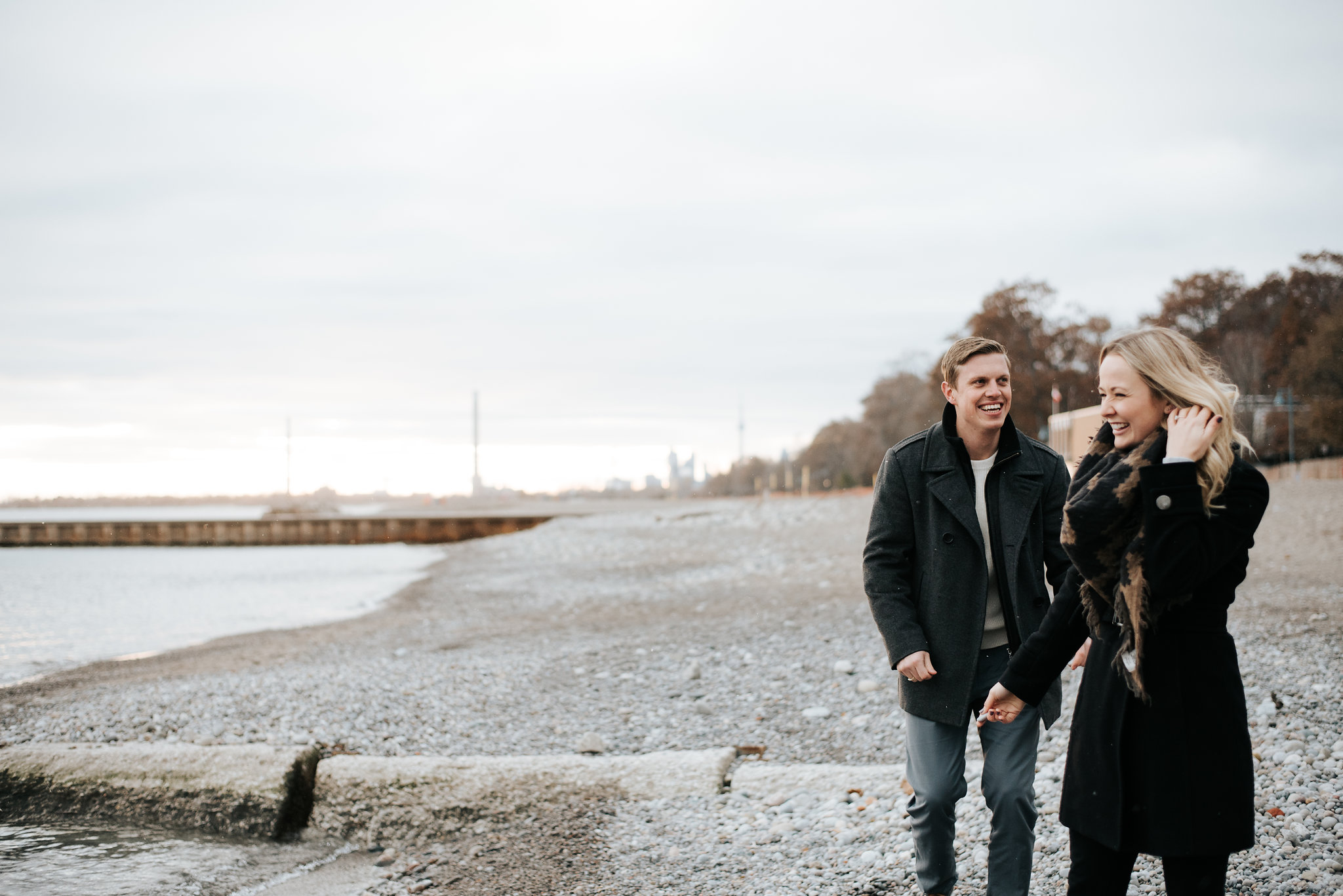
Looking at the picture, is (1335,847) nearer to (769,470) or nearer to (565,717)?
(565,717)

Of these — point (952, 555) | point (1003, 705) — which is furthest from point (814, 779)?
point (1003, 705)

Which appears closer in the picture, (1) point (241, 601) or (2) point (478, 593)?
(2) point (478, 593)

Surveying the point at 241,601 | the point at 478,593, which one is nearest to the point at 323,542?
the point at 241,601

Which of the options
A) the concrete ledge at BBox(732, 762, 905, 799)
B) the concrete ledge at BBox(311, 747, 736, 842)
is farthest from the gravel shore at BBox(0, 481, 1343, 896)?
the concrete ledge at BBox(311, 747, 736, 842)

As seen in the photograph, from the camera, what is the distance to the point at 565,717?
23.9ft

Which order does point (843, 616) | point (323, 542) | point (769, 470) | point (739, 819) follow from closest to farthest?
point (739, 819) → point (843, 616) → point (323, 542) → point (769, 470)

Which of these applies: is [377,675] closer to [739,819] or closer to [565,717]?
[565,717]

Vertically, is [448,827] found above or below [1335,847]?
below

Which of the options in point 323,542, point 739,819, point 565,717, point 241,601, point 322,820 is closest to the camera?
point 739,819

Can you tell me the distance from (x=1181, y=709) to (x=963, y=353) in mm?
1307

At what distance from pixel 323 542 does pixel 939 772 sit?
188 ft

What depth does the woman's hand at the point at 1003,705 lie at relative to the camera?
2.49 meters

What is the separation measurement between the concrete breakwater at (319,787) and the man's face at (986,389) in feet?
9.54

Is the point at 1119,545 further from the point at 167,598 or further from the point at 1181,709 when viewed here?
the point at 167,598
